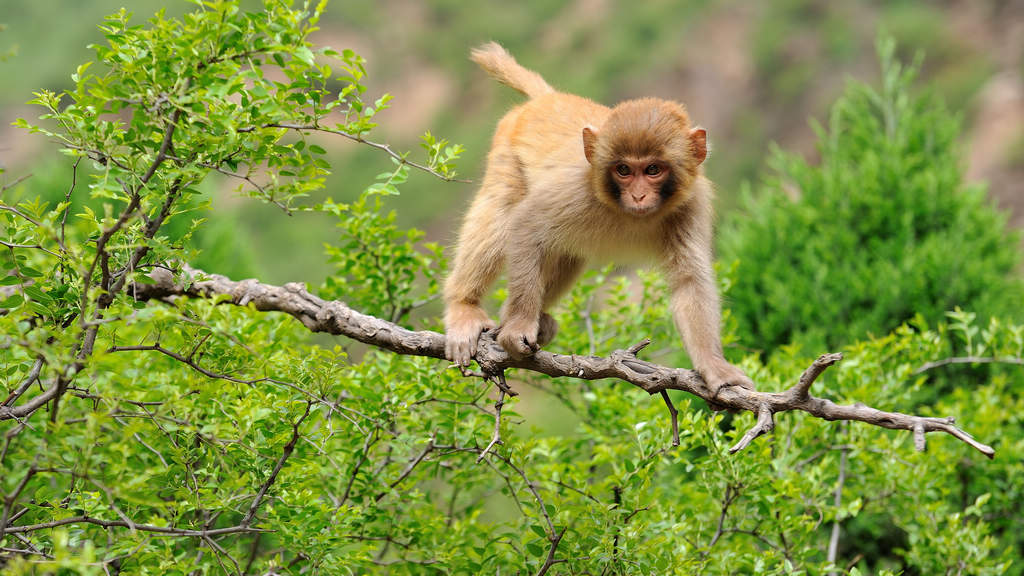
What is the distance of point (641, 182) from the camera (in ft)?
13.0

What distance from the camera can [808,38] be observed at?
22.2 m

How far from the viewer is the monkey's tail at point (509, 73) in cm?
524

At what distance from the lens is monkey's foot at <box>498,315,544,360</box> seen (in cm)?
363

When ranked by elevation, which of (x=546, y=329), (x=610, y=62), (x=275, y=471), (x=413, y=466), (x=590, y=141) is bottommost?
(x=275, y=471)

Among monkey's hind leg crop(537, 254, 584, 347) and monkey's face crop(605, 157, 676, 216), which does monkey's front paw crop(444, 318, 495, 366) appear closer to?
monkey's hind leg crop(537, 254, 584, 347)

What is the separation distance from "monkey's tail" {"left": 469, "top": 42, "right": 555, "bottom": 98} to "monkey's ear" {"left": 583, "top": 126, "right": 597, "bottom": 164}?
1.12 metres

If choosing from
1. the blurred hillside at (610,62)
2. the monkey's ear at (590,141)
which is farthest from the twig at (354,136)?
the blurred hillside at (610,62)

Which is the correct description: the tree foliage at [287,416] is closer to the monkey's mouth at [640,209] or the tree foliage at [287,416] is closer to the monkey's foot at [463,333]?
the monkey's foot at [463,333]

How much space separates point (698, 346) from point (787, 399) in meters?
1.00

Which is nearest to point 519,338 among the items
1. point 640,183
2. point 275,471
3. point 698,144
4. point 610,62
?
point 640,183

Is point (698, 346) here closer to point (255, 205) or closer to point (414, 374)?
point (414, 374)

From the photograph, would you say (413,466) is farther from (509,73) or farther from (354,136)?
(509,73)

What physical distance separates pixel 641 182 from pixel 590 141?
1.01ft

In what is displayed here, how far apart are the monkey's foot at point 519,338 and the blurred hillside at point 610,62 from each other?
592 inches
